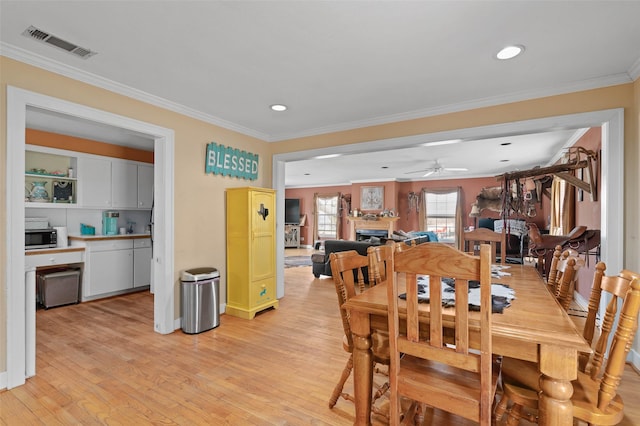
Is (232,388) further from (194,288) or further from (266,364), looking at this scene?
(194,288)

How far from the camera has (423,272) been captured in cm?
121

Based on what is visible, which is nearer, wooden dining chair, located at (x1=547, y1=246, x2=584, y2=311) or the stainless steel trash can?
wooden dining chair, located at (x1=547, y1=246, x2=584, y2=311)

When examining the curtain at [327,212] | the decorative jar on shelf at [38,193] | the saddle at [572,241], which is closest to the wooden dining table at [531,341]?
the saddle at [572,241]

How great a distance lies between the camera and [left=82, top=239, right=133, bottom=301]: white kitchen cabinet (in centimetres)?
432

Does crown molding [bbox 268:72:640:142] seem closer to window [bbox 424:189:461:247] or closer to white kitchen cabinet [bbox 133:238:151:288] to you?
white kitchen cabinet [bbox 133:238:151:288]

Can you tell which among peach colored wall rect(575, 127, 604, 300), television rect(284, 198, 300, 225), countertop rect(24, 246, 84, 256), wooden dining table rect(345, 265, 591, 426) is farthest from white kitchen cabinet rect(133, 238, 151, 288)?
television rect(284, 198, 300, 225)

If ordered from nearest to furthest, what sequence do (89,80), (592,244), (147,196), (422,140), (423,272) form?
(423,272) < (89,80) < (592,244) < (422,140) < (147,196)

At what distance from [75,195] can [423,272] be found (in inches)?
211

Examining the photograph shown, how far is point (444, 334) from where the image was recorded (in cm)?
142

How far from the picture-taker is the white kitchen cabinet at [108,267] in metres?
4.32

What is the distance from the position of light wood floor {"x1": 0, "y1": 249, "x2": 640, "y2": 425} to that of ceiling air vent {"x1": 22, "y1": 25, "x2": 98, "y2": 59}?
98.0 inches

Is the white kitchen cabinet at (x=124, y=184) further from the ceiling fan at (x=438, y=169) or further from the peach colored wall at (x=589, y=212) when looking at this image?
the peach colored wall at (x=589, y=212)

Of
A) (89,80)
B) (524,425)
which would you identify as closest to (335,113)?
(89,80)

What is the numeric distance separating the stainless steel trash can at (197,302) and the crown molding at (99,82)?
185 centimetres
